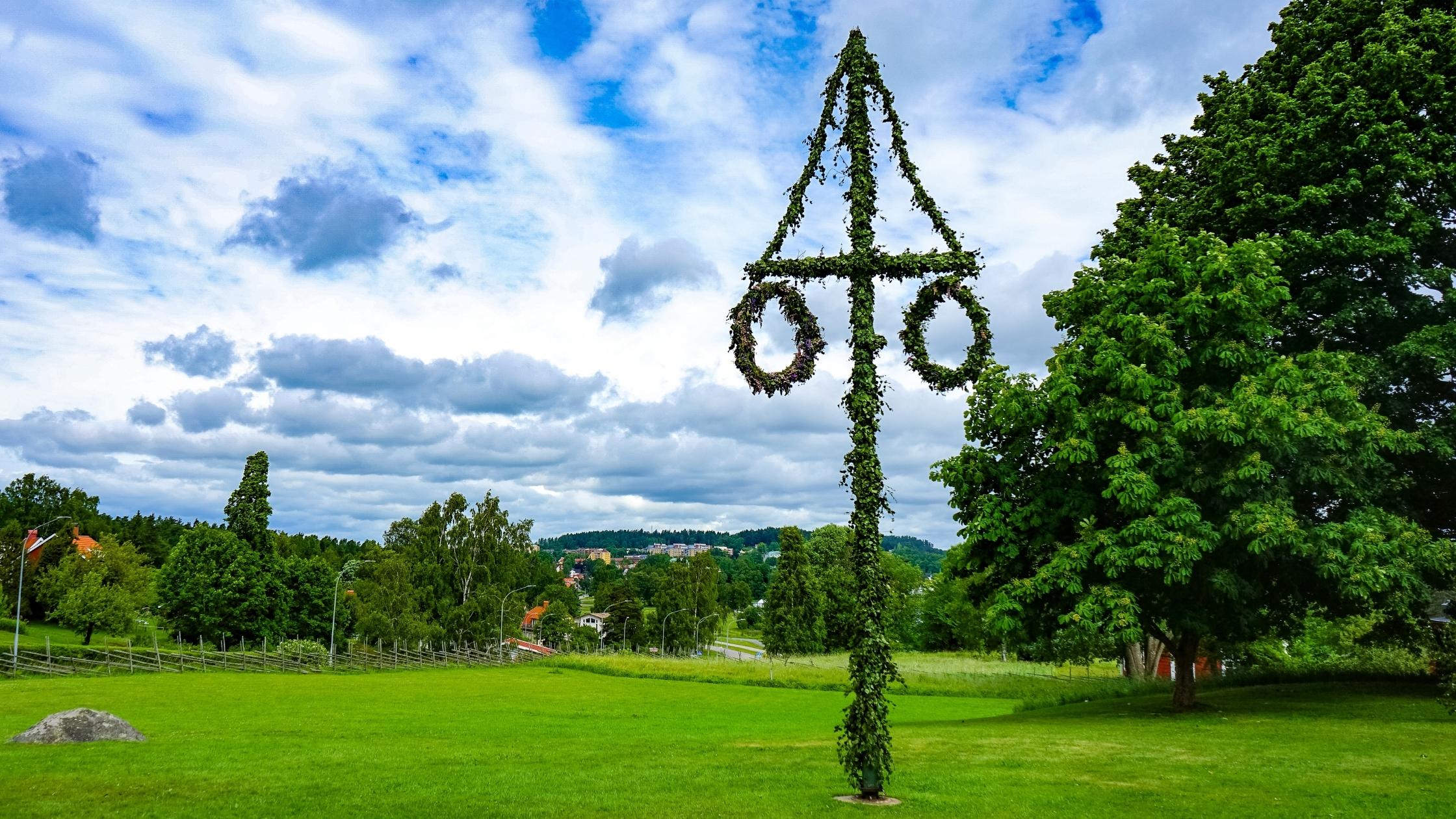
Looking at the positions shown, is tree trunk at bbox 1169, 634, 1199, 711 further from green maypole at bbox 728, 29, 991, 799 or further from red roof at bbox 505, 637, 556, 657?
red roof at bbox 505, 637, 556, 657

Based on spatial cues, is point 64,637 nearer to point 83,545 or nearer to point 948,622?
point 83,545

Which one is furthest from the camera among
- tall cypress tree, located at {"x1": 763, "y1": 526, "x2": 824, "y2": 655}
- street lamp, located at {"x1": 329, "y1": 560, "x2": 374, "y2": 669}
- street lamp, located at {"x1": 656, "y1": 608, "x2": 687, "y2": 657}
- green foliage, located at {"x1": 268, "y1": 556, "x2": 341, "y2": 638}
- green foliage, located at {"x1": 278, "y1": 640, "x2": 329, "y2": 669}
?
street lamp, located at {"x1": 656, "y1": 608, "x2": 687, "y2": 657}

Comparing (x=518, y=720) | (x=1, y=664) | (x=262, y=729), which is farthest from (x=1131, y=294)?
(x=1, y=664)

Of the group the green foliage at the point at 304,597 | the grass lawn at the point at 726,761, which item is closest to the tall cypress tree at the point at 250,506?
the green foliage at the point at 304,597

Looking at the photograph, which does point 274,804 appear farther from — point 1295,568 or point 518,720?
point 1295,568

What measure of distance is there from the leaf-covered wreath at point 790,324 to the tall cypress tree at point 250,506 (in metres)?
67.4

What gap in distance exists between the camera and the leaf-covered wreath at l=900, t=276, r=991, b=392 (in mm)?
14133

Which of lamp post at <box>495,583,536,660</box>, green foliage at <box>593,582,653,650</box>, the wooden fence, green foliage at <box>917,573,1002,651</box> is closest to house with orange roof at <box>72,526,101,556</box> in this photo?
the wooden fence

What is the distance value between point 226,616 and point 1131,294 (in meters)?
69.2

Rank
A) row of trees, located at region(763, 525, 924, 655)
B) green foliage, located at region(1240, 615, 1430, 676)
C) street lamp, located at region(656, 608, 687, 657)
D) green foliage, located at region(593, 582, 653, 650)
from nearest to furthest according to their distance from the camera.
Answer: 1. green foliage, located at region(1240, 615, 1430, 676)
2. row of trees, located at region(763, 525, 924, 655)
3. street lamp, located at region(656, 608, 687, 657)
4. green foliage, located at region(593, 582, 653, 650)

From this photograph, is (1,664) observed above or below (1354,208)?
below

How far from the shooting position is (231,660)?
57.7 meters

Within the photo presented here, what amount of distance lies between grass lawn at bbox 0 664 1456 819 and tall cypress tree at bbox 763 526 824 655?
59.7 metres

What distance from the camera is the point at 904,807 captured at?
12.9m
